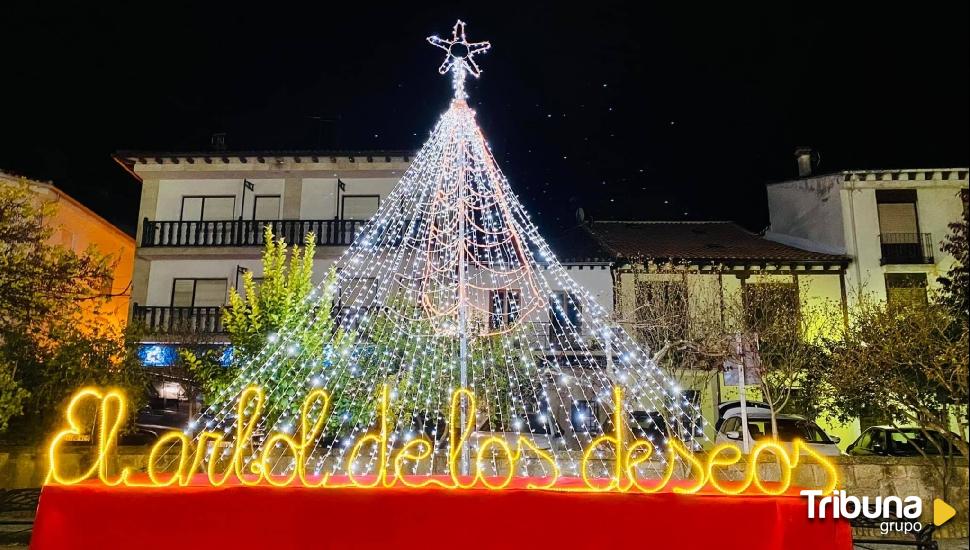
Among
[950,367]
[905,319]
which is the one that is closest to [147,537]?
[950,367]

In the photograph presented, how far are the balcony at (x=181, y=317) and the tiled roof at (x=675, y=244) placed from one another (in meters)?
11.8

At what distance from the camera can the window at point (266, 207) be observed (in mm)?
22984

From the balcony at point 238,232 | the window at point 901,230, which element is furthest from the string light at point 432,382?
the window at point 901,230

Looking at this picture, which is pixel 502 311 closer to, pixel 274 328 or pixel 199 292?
pixel 274 328

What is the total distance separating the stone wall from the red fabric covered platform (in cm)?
439

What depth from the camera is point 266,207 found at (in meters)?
23.1

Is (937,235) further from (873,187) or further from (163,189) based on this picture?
(163,189)

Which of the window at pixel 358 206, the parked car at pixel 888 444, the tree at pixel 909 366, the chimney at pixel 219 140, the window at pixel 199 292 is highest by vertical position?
the chimney at pixel 219 140

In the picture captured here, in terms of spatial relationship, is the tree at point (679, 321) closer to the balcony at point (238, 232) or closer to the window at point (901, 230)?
the window at point (901, 230)

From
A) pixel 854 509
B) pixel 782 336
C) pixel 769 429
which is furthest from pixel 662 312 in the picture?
pixel 854 509

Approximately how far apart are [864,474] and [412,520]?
8.78 m

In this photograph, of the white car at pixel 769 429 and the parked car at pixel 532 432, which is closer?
the white car at pixel 769 429

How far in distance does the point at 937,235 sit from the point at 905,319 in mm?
12256

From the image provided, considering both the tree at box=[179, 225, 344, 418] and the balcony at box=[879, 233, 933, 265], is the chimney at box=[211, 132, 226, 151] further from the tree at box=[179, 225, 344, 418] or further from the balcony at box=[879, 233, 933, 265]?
the balcony at box=[879, 233, 933, 265]
